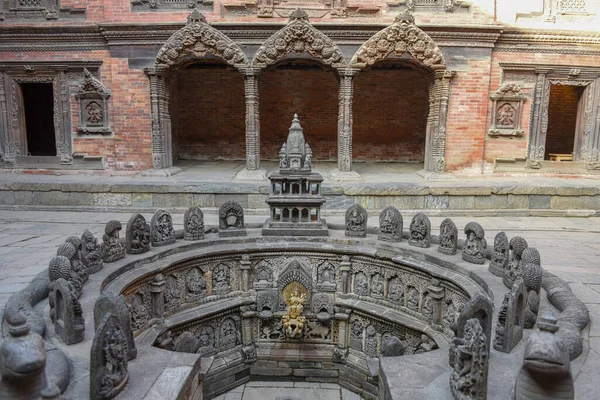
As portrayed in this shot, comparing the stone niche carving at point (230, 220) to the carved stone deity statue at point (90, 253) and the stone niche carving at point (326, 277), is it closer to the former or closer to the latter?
the stone niche carving at point (326, 277)

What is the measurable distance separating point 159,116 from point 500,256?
882 cm

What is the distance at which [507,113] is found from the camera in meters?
11.9

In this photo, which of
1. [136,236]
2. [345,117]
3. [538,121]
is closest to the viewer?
[136,236]

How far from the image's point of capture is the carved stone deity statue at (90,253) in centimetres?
561

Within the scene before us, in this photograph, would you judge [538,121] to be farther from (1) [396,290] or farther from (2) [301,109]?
(1) [396,290]

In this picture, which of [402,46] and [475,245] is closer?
[475,245]

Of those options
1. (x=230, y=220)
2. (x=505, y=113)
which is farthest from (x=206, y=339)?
(x=505, y=113)

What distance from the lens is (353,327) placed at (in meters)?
7.45

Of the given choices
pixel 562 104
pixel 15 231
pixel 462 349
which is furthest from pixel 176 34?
pixel 562 104

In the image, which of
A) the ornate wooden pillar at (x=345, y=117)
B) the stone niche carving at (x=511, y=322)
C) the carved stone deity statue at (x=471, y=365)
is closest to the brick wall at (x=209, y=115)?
the ornate wooden pillar at (x=345, y=117)

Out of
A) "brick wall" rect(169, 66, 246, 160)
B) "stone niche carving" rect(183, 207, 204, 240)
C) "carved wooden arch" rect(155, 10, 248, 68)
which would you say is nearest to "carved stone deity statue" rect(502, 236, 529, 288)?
"stone niche carving" rect(183, 207, 204, 240)

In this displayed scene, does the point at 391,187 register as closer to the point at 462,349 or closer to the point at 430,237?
the point at 430,237

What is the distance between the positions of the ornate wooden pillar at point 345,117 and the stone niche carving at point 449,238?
16.5ft

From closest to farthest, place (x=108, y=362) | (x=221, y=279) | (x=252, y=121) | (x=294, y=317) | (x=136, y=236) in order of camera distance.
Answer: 1. (x=108, y=362)
2. (x=136, y=236)
3. (x=294, y=317)
4. (x=221, y=279)
5. (x=252, y=121)
